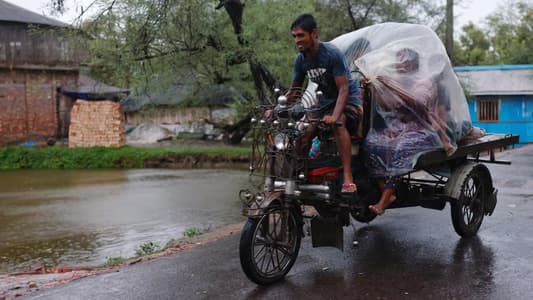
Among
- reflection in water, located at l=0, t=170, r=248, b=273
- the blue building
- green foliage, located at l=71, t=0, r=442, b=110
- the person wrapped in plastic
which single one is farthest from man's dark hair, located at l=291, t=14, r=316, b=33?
the blue building

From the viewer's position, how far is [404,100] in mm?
6031

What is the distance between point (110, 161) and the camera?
27.1m

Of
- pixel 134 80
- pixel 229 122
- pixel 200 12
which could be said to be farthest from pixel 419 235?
pixel 229 122

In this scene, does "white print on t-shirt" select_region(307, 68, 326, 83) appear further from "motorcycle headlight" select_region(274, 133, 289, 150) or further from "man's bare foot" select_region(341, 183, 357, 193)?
"man's bare foot" select_region(341, 183, 357, 193)

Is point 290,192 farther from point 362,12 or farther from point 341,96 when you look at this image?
point 362,12

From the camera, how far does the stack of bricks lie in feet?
99.9

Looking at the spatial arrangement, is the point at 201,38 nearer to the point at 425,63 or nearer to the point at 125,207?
the point at 125,207

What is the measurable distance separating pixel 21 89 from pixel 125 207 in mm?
22392

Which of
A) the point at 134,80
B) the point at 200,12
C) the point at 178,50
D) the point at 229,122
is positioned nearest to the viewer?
the point at 200,12

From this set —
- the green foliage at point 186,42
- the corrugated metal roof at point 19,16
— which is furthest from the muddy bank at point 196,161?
the corrugated metal roof at point 19,16

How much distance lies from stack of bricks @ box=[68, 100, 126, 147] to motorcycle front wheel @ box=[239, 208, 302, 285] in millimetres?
26272

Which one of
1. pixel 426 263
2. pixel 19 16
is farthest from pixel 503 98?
pixel 19 16

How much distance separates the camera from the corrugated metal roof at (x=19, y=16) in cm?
3247

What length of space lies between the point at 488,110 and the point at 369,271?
22.8 meters
